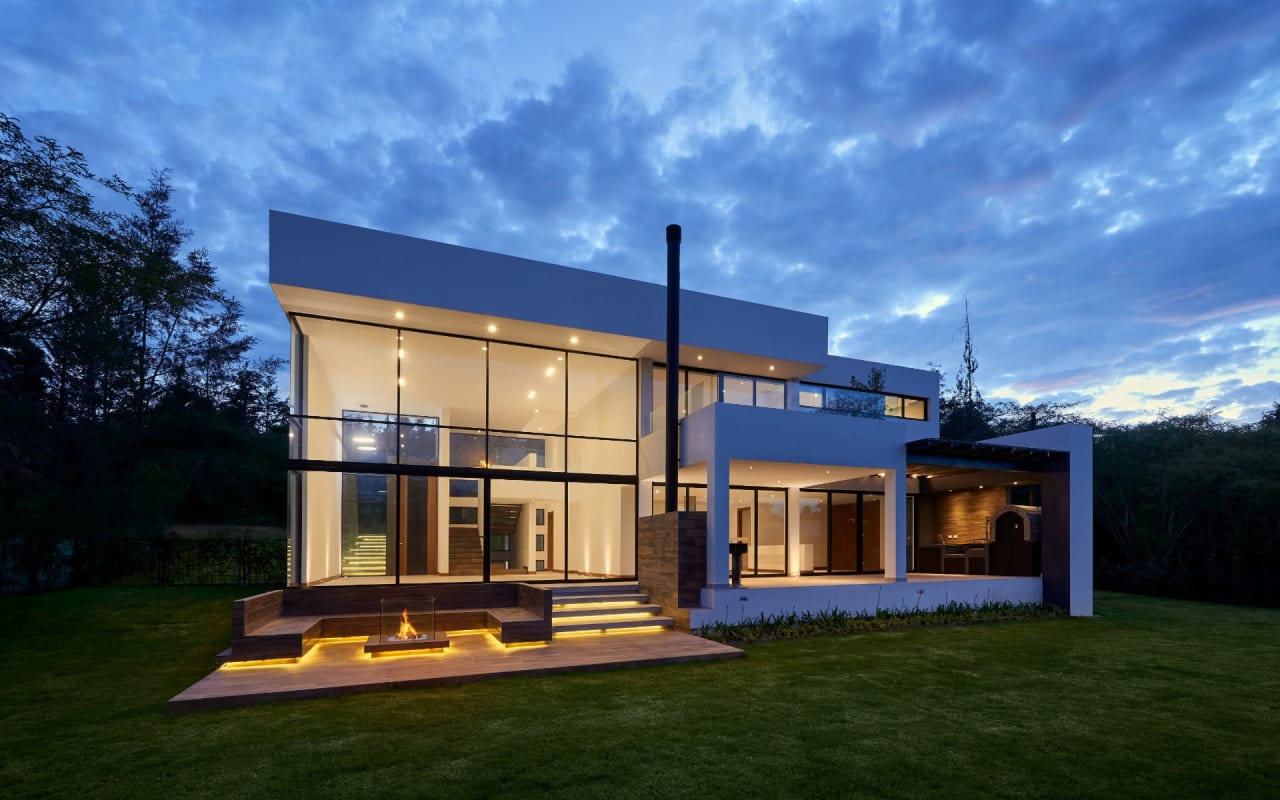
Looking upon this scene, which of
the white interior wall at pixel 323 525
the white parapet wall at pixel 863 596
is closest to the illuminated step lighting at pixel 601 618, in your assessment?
the white parapet wall at pixel 863 596

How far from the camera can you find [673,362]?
11875 millimetres

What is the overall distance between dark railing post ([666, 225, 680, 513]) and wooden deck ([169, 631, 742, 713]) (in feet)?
9.60

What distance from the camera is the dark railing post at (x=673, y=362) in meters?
11.5

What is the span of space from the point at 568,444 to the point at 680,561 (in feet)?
12.2

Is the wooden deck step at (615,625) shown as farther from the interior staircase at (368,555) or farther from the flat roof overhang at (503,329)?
the flat roof overhang at (503,329)

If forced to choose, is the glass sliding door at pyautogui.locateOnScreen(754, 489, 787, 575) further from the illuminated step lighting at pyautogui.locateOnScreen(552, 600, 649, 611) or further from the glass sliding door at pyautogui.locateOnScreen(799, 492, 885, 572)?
the illuminated step lighting at pyautogui.locateOnScreen(552, 600, 649, 611)

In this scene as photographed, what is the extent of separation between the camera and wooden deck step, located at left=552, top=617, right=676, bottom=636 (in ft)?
32.2

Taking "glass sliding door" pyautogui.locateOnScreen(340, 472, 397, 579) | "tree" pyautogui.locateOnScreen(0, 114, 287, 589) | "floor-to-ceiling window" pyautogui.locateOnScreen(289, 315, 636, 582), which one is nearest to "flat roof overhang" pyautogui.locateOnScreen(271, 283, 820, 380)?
"floor-to-ceiling window" pyautogui.locateOnScreen(289, 315, 636, 582)

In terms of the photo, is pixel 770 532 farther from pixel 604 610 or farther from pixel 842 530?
pixel 604 610

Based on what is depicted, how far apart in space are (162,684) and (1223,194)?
2465 cm

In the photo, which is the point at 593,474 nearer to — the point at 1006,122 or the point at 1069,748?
the point at 1069,748

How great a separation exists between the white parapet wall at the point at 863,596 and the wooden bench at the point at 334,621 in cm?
277

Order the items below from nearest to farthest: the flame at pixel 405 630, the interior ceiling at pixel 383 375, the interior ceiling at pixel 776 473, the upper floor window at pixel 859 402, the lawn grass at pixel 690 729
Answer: the lawn grass at pixel 690 729
the flame at pixel 405 630
the interior ceiling at pixel 383 375
the interior ceiling at pixel 776 473
the upper floor window at pixel 859 402

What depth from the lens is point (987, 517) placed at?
16.6m
